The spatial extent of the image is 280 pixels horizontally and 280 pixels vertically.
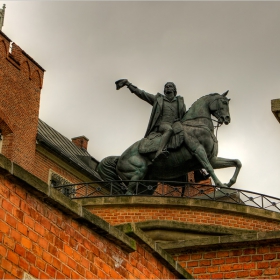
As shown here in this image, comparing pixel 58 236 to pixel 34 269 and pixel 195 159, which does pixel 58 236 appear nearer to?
pixel 34 269

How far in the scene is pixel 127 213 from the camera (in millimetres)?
18547

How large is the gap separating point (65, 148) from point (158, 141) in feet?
41.2

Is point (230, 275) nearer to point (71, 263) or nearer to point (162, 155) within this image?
point (71, 263)

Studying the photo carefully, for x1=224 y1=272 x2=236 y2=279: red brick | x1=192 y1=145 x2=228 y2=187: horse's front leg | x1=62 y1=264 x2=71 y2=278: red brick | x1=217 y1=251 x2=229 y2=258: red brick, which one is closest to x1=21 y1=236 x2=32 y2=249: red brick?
x1=62 y1=264 x2=71 y2=278: red brick

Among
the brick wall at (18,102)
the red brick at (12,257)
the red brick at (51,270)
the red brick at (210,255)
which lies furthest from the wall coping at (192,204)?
the red brick at (12,257)

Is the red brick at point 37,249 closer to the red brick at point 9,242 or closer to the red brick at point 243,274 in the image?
the red brick at point 9,242

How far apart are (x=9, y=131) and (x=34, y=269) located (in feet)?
63.3

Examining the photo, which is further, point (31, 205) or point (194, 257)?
point (194, 257)

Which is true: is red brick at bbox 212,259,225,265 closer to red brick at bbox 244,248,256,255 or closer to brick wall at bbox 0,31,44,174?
red brick at bbox 244,248,256,255

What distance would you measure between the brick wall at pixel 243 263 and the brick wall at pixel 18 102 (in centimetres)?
1527

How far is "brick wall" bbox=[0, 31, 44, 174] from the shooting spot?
26562mm

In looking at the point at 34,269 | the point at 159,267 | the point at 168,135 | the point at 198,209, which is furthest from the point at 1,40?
the point at 34,269

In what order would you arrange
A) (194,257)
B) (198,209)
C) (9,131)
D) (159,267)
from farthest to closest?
(9,131) < (198,209) < (194,257) < (159,267)

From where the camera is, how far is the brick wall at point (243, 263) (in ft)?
37.1
